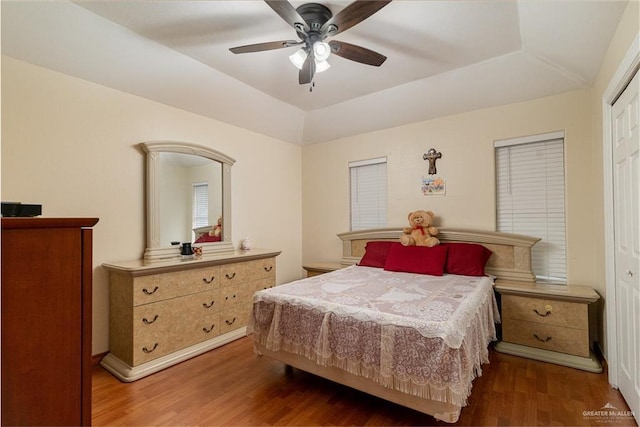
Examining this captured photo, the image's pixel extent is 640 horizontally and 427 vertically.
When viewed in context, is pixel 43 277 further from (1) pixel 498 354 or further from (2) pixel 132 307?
(1) pixel 498 354

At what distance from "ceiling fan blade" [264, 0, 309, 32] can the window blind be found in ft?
6.71

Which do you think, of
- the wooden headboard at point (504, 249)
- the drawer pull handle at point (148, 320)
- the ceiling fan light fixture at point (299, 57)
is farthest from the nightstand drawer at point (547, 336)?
the drawer pull handle at point (148, 320)

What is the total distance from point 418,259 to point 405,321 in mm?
1542

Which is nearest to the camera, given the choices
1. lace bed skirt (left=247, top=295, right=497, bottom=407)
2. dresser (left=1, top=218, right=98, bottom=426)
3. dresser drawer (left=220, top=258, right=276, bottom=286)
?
dresser (left=1, top=218, right=98, bottom=426)

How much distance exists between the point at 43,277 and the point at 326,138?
3934 millimetres

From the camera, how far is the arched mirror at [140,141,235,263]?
115 inches

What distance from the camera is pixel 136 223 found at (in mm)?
2891

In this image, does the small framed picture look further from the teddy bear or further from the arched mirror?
the arched mirror

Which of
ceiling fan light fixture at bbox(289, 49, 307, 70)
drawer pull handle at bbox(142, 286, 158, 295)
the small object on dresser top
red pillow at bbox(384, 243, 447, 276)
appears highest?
ceiling fan light fixture at bbox(289, 49, 307, 70)

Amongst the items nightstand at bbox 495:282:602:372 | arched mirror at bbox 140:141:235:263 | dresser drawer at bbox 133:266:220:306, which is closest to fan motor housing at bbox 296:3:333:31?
arched mirror at bbox 140:141:235:263

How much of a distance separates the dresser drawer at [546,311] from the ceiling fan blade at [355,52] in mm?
2384

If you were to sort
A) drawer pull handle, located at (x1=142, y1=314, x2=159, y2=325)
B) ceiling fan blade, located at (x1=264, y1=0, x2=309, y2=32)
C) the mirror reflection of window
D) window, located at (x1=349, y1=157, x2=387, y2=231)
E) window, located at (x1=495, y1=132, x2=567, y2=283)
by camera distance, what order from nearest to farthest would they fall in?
ceiling fan blade, located at (x1=264, y1=0, x2=309, y2=32), drawer pull handle, located at (x1=142, y1=314, x2=159, y2=325), window, located at (x1=495, y1=132, x2=567, y2=283), the mirror reflection of window, window, located at (x1=349, y1=157, x2=387, y2=231)

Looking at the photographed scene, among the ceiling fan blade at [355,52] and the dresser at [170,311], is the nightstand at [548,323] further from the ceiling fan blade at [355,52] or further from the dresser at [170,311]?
the dresser at [170,311]

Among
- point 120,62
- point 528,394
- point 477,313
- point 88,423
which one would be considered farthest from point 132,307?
point 528,394
